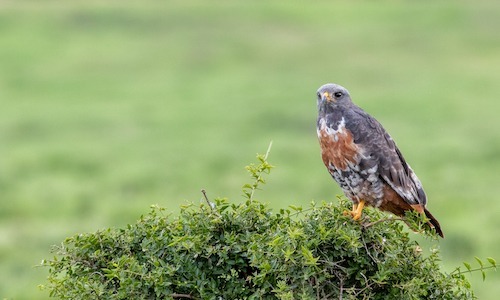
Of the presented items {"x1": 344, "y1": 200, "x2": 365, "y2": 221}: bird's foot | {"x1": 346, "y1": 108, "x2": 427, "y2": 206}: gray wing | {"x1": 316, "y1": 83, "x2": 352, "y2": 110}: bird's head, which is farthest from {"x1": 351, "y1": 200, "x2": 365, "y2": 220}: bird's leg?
{"x1": 316, "y1": 83, "x2": 352, "y2": 110}: bird's head

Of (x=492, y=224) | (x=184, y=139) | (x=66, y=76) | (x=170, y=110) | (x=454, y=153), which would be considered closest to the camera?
(x=492, y=224)

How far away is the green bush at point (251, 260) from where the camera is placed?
465 cm

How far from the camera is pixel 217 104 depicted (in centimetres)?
2414

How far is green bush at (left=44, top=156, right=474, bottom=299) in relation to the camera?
4.65m

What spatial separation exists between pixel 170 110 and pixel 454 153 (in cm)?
688

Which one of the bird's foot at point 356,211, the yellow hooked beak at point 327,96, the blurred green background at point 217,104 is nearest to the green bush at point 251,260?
the bird's foot at point 356,211

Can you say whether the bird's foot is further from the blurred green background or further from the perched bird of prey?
the blurred green background

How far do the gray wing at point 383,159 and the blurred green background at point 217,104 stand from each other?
216 inches

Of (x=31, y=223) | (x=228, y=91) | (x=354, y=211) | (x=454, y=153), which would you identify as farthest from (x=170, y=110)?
(x=354, y=211)

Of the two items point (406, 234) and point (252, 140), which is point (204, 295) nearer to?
point (406, 234)

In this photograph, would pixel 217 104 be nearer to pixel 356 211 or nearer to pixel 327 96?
pixel 327 96

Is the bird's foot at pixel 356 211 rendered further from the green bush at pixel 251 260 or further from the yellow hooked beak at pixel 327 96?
the yellow hooked beak at pixel 327 96

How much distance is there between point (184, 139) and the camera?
21203 mm

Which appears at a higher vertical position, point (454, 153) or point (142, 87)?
point (142, 87)
